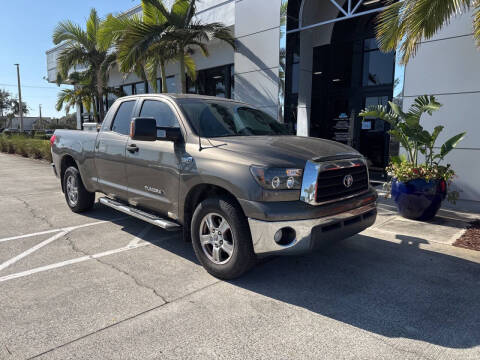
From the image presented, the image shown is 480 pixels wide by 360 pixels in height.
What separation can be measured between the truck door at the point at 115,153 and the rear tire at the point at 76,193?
34.8 inches

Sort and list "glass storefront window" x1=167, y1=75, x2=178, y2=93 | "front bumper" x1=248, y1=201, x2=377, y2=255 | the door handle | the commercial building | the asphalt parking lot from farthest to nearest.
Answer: "glass storefront window" x1=167, y1=75, x2=178, y2=93
the commercial building
the door handle
"front bumper" x1=248, y1=201, x2=377, y2=255
the asphalt parking lot

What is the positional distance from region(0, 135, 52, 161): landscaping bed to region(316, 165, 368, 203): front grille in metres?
13.8

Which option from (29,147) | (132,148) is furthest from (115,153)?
(29,147)

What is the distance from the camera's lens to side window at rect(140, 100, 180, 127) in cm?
430

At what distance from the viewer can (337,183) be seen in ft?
11.4

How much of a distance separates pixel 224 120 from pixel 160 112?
86 cm

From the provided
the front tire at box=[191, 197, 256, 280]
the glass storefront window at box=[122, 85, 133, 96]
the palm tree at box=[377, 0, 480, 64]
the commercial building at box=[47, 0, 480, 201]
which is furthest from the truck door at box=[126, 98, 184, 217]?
the glass storefront window at box=[122, 85, 133, 96]

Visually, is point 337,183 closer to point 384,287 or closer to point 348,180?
point 348,180

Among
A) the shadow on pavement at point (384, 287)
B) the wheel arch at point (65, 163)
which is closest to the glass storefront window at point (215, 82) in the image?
the wheel arch at point (65, 163)

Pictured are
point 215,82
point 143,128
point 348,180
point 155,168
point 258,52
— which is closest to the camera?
point 348,180

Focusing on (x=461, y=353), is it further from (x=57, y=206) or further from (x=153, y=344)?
(x=57, y=206)

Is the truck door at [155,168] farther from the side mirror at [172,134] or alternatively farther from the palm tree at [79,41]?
the palm tree at [79,41]

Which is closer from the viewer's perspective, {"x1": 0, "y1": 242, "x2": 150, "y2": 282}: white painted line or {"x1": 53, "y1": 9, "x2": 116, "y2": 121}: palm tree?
{"x1": 0, "y1": 242, "x2": 150, "y2": 282}: white painted line

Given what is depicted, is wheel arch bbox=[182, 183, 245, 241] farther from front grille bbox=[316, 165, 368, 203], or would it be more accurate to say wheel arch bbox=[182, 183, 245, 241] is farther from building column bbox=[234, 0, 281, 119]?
building column bbox=[234, 0, 281, 119]
